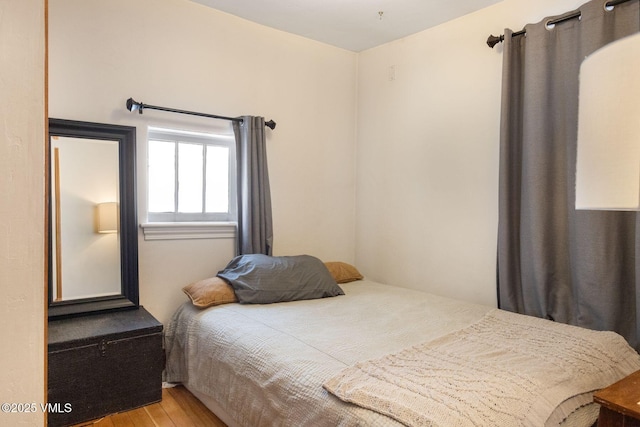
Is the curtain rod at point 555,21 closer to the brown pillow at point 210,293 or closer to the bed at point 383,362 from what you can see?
the bed at point 383,362

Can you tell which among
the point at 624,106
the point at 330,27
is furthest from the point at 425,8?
the point at 624,106

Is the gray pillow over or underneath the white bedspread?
over

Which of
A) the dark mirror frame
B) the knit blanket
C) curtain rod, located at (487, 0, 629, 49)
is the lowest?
the knit blanket

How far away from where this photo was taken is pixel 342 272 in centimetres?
304

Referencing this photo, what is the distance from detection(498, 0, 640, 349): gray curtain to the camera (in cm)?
196

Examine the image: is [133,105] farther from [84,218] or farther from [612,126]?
[612,126]

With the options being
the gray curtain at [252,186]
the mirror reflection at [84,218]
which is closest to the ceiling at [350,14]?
the gray curtain at [252,186]

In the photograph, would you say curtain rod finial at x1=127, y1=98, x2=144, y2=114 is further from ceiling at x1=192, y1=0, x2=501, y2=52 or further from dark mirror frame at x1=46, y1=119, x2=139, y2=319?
ceiling at x1=192, y1=0, x2=501, y2=52

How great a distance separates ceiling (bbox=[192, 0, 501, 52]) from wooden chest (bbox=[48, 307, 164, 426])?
2103 millimetres
